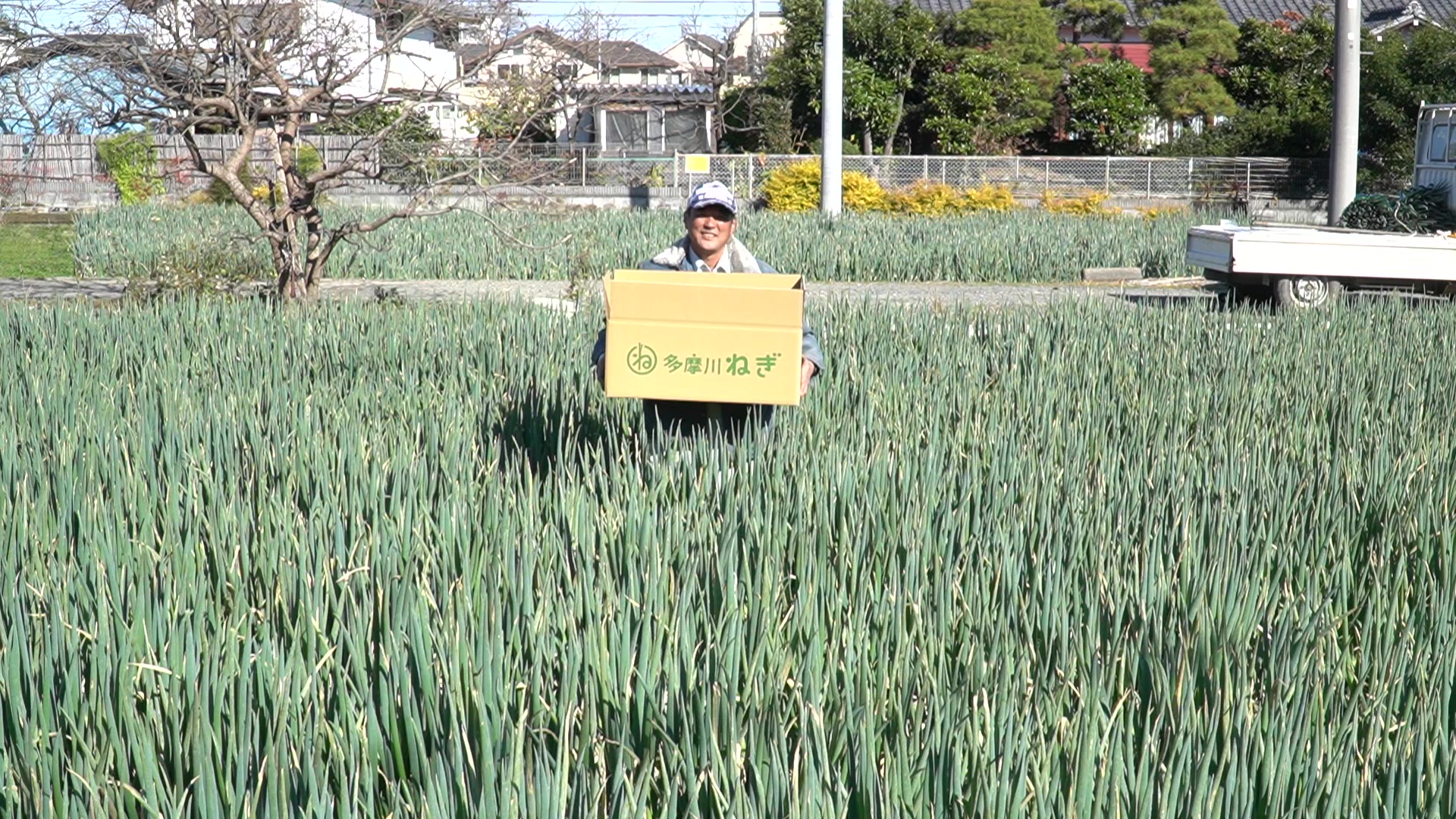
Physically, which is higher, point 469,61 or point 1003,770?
point 469,61

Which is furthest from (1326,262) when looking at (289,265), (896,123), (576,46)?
(896,123)

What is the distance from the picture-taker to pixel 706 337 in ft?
13.8

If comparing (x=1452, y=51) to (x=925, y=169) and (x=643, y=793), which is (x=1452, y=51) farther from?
(x=643, y=793)

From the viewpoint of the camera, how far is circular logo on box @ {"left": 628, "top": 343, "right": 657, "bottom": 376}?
4.25 metres

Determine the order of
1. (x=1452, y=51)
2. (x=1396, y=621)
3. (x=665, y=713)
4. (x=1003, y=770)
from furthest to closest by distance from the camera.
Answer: (x=1452, y=51) < (x=1396, y=621) < (x=665, y=713) < (x=1003, y=770)

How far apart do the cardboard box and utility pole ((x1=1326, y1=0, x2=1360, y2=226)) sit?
12.9 meters

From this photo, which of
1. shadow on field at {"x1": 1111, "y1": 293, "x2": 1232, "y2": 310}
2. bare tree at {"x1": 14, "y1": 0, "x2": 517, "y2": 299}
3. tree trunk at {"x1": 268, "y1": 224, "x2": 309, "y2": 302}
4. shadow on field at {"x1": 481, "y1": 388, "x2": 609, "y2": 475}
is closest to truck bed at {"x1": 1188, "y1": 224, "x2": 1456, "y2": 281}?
shadow on field at {"x1": 1111, "y1": 293, "x2": 1232, "y2": 310}

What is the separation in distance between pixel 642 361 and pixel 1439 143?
48.2 ft

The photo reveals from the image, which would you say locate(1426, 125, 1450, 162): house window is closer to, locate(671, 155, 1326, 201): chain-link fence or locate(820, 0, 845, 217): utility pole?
locate(820, 0, 845, 217): utility pole

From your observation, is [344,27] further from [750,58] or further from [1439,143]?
[750,58]

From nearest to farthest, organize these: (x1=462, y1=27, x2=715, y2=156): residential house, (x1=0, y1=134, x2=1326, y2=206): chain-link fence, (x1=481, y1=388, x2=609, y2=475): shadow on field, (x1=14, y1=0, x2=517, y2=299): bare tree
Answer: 1. (x1=481, y1=388, x2=609, y2=475): shadow on field
2. (x1=14, y1=0, x2=517, y2=299): bare tree
3. (x1=462, y1=27, x2=715, y2=156): residential house
4. (x1=0, y1=134, x2=1326, y2=206): chain-link fence

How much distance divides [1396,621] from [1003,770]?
1.40m

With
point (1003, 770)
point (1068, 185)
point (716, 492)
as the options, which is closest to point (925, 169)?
point (1068, 185)

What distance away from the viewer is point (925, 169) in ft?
84.0
